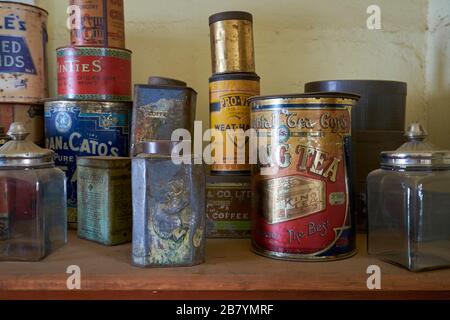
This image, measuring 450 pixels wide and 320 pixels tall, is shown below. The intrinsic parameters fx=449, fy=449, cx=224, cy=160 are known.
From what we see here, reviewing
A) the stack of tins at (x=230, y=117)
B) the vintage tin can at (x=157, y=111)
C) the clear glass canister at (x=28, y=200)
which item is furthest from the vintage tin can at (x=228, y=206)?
the clear glass canister at (x=28, y=200)

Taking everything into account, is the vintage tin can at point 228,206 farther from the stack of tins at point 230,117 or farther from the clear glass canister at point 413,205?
the clear glass canister at point 413,205

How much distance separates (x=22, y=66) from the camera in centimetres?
89

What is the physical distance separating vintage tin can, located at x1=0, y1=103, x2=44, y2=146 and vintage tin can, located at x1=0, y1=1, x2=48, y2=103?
0.02m

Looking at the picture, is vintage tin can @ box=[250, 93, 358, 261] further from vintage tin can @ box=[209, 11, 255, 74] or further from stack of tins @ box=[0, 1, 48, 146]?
stack of tins @ box=[0, 1, 48, 146]

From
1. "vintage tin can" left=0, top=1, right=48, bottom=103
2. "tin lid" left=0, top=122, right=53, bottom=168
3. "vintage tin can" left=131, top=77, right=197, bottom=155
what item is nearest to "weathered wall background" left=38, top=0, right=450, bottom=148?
"vintage tin can" left=0, top=1, right=48, bottom=103

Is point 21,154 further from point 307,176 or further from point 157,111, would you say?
point 307,176

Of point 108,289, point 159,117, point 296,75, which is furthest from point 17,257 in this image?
point 296,75

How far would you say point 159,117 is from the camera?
2.56 feet

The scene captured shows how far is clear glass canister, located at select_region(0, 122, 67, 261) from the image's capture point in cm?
68

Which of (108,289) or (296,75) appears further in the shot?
(296,75)

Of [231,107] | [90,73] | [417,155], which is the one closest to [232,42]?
[231,107]
